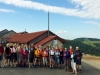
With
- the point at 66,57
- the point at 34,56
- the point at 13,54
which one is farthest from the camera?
the point at 34,56

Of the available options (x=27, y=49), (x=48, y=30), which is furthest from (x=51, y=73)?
(x=48, y=30)

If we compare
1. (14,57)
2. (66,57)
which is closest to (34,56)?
(14,57)

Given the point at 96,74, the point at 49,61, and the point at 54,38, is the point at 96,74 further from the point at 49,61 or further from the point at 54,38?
the point at 54,38

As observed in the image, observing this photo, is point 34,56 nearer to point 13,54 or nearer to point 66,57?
point 13,54

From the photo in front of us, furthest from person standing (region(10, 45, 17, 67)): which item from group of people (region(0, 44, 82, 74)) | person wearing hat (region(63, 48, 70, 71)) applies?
person wearing hat (region(63, 48, 70, 71))

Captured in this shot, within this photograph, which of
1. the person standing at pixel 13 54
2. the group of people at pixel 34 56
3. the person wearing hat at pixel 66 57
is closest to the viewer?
the person wearing hat at pixel 66 57

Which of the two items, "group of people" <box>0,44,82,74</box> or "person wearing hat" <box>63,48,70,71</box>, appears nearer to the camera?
"person wearing hat" <box>63,48,70,71</box>

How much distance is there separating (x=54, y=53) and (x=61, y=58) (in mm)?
722

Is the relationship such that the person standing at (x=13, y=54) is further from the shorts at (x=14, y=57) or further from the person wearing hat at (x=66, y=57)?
the person wearing hat at (x=66, y=57)

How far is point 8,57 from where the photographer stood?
16.4m

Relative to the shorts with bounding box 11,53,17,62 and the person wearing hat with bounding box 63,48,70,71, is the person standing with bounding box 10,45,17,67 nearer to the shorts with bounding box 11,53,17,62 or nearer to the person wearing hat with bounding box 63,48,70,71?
the shorts with bounding box 11,53,17,62

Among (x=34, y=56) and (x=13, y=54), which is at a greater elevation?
(x=13, y=54)

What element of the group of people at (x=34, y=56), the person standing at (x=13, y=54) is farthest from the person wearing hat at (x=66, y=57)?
the person standing at (x=13, y=54)

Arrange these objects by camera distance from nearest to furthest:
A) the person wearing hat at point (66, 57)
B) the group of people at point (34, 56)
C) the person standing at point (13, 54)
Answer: the person wearing hat at point (66, 57), the group of people at point (34, 56), the person standing at point (13, 54)
